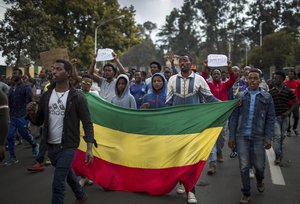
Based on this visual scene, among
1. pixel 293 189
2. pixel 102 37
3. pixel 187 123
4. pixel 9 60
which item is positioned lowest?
pixel 293 189

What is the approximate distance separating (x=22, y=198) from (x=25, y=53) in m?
18.1

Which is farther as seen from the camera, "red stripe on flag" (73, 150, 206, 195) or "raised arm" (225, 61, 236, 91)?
"raised arm" (225, 61, 236, 91)

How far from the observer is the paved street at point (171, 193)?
17.2ft

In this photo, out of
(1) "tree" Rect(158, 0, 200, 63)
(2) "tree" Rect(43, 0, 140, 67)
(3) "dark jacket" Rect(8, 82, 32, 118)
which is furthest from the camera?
(1) "tree" Rect(158, 0, 200, 63)

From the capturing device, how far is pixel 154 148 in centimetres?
557

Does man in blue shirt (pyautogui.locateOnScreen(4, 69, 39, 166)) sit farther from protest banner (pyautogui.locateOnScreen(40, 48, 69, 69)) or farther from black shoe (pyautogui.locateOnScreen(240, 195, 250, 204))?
black shoe (pyautogui.locateOnScreen(240, 195, 250, 204))

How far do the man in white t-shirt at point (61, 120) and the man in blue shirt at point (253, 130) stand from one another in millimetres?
2217

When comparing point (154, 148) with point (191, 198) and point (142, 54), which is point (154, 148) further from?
point (142, 54)

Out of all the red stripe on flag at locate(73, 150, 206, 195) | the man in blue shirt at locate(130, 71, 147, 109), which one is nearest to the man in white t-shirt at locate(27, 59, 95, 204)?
the red stripe on flag at locate(73, 150, 206, 195)

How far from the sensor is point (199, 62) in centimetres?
8475

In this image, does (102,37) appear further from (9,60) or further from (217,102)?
(217,102)

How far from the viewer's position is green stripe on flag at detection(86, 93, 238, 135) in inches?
216

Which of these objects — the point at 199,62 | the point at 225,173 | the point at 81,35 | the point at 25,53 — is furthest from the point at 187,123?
the point at 199,62

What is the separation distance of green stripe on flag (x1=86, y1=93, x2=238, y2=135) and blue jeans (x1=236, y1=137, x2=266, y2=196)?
0.45m
